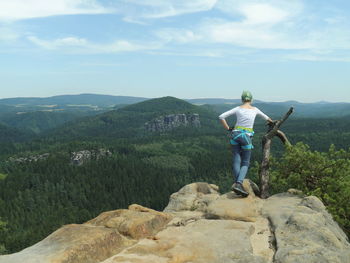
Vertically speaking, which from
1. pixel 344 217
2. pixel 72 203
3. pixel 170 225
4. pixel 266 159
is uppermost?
pixel 266 159

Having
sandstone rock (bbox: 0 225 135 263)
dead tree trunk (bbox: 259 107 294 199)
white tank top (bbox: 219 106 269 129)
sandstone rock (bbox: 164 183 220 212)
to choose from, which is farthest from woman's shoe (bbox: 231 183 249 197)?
sandstone rock (bbox: 0 225 135 263)

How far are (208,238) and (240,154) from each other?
640cm

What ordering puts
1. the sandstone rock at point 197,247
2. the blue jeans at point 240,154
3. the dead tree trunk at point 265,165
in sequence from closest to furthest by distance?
the sandstone rock at point 197,247
the blue jeans at point 240,154
the dead tree trunk at point 265,165

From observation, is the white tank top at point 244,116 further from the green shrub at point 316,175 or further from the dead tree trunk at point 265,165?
the green shrub at point 316,175

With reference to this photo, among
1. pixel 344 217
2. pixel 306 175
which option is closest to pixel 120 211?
pixel 306 175

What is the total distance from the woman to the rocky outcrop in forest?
1.53m

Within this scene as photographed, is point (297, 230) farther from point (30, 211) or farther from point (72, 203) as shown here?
point (72, 203)

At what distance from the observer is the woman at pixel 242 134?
53.2 ft

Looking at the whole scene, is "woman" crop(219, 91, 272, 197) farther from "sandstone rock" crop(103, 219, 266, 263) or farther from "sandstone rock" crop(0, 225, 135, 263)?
"sandstone rock" crop(0, 225, 135, 263)

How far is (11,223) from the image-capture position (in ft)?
449

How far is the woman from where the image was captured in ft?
53.2

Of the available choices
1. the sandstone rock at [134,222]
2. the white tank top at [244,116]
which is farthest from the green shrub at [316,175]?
the sandstone rock at [134,222]

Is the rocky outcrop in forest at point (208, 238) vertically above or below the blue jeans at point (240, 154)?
below

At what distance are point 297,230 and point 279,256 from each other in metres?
2.36
